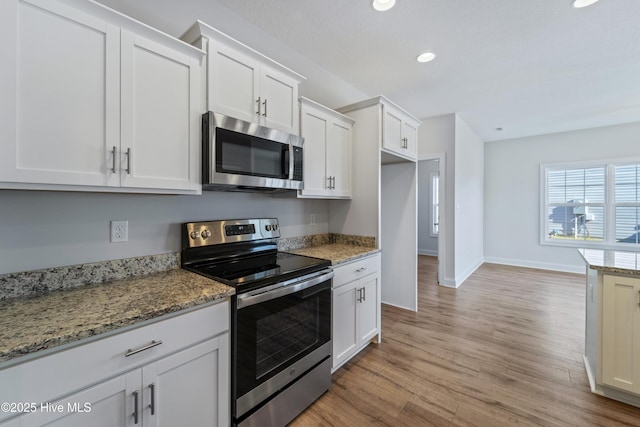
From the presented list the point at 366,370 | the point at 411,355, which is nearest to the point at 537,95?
the point at 411,355

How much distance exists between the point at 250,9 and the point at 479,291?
15.4 ft

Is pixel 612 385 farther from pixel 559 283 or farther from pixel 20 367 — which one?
pixel 559 283

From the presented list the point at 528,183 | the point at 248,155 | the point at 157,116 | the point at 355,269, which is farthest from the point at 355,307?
the point at 528,183

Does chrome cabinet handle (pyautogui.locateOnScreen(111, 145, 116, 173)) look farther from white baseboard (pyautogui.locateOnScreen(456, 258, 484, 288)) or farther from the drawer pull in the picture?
white baseboard (pyautogui.locateOnScreen(456, 258, 484, 288))

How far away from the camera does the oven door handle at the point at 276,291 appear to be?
1393 mm

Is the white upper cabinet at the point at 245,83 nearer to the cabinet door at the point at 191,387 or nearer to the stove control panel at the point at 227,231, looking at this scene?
the stove control panel at the point at 227,231

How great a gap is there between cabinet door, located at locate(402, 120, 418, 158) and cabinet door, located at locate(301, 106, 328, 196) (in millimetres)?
1119

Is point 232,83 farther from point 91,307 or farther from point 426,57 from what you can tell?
point 426,57

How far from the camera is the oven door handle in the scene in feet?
4.57

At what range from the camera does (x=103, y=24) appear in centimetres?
125

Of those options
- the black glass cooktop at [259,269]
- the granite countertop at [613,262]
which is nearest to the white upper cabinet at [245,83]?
the black glass cooktop at [259,269]

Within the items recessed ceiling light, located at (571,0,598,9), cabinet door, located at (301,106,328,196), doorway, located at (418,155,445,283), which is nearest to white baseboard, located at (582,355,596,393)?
cabinet door, located at (301,106,328,196)

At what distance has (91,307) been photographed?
3.62 feet

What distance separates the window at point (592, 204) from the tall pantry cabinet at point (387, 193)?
13.8 feet
